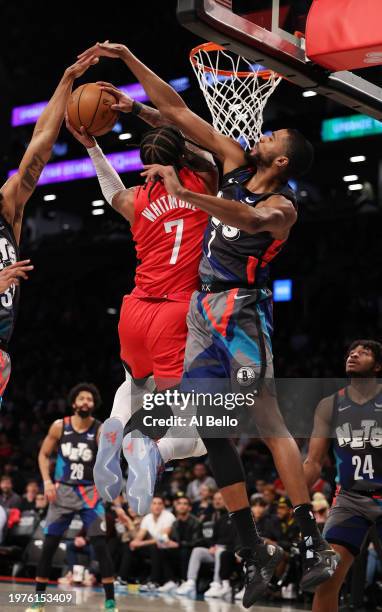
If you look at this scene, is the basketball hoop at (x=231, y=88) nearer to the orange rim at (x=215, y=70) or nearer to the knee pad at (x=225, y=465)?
the orange rim at (x=215, y=70)

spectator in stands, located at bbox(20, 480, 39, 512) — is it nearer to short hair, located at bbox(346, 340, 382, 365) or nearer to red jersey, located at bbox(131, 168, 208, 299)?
short hair, located at bbox(346, 340, 382, 365)

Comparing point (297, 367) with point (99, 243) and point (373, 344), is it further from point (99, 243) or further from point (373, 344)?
point (373, 344)

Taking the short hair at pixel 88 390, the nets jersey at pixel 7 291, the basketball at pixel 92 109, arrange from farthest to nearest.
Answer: the short hair at pixel 88 390 < the basketball at pixel 92 109 < the nets jersey at pixel 7 291

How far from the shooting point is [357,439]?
6.72m

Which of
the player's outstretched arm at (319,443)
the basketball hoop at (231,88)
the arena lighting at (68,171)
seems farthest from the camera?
the arena lighting at (68,171)

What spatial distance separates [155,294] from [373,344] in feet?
5.93

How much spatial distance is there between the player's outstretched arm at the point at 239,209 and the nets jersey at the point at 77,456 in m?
5.72

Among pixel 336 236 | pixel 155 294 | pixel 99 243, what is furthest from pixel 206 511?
pixel 99 243

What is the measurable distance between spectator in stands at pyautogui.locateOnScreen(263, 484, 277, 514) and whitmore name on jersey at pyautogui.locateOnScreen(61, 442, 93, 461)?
2871 mm

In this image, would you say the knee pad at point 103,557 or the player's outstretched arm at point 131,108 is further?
the knee pad at point 103,557

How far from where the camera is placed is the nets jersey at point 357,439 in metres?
6.66

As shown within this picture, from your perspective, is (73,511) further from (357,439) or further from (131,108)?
(131,108)

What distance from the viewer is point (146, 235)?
5.96m

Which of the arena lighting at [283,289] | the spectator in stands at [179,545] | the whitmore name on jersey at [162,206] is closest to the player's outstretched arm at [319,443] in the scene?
the whitmore name on jersey at [162,206]
